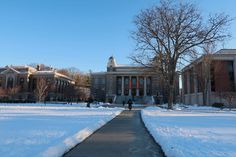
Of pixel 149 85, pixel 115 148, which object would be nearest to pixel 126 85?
pixel 149 85

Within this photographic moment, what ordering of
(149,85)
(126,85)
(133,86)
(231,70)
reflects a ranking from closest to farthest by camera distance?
1. (231,70)
2. (133,86)
3. (126,85)
4. (149,85)

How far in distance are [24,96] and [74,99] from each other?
18443mm

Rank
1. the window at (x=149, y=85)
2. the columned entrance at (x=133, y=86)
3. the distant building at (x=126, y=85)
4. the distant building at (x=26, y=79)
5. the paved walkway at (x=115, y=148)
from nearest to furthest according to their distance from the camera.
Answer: the paved walkway at (x=115, y=148) < the distant building at (x=26, y=79) < the distant building at (x=126, y=85) < the columned entrance at (x=133, y=86) < the window at (x=149, y=85)

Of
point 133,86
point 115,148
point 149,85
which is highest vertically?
point 149,85

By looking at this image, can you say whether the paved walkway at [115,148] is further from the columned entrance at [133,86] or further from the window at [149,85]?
the window at [149,85]

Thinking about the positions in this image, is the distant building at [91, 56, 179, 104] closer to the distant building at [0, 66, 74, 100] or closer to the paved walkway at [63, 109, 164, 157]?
the distant building at [0, 66, 74, 100]

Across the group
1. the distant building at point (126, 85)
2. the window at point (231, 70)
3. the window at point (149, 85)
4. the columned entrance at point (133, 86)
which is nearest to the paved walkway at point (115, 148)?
the window at point (231, 70)

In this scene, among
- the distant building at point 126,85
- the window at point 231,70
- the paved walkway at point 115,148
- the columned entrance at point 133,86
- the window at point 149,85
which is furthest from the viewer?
the window at point 149,85

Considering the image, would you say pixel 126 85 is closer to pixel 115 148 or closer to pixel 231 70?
pixel 231 70

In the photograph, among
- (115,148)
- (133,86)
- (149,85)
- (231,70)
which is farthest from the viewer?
(149,85)

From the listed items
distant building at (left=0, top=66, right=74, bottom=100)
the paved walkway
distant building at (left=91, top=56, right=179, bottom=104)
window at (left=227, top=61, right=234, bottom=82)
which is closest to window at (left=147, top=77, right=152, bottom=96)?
distant building at (left=91, top=56, right=179, bottom=104)

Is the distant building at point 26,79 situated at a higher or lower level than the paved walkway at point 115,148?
higher

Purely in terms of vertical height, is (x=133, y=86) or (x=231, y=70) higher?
(x=231, y=70)

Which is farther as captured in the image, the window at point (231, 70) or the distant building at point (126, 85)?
the distant building at point (126, 85)
